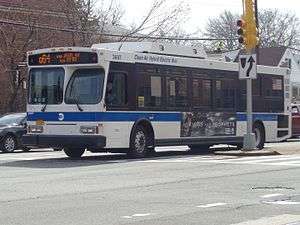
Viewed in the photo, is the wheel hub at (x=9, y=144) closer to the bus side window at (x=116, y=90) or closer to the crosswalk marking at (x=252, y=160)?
the bus side window at (x=116, y=90)

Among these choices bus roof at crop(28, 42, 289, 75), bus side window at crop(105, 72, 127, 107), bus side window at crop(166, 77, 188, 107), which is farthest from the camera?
bus side window at crop(166, 77, 188, 107)

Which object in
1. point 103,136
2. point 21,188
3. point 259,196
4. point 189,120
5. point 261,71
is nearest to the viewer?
point 259,196

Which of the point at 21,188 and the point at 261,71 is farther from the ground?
the point at 261,71

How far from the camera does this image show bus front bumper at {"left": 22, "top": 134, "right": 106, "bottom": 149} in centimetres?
1889

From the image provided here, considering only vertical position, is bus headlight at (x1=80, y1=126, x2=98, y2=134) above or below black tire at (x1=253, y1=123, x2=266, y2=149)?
above

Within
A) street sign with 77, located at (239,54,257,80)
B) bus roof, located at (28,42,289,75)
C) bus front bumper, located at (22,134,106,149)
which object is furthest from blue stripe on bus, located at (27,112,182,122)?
street sign with 77, located at (239,54,257,80)

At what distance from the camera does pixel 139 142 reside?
20.3 meters

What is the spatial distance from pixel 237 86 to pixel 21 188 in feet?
43.8

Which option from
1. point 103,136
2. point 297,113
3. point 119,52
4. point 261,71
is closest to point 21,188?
point 103,136

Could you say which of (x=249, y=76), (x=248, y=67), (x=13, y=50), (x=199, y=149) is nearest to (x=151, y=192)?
(x=249, y=76)

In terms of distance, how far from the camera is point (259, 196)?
1167 cm

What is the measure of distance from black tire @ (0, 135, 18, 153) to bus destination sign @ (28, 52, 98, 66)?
6.77m

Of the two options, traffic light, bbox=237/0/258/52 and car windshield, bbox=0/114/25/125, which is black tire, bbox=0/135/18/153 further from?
traffic light, bbox=237/0/258/52

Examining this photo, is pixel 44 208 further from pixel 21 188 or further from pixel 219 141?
pixel 219 141
